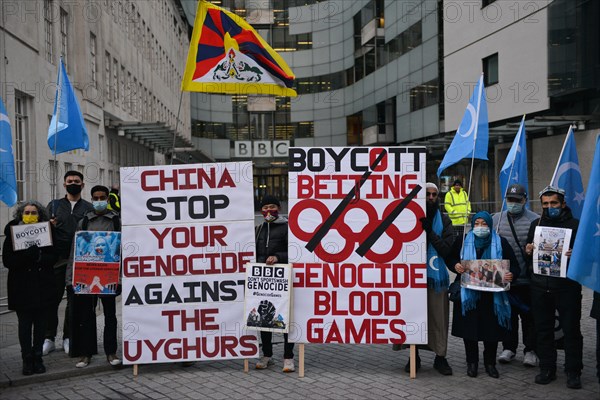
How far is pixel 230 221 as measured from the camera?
23.7 feet

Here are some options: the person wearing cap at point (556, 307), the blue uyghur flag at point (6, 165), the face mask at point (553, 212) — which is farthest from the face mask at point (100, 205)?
the face mask at point (553, 212)

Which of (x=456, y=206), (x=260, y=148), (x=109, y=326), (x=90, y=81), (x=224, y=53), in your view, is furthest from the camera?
(x=260, y=148)

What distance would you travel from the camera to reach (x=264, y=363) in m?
7.28

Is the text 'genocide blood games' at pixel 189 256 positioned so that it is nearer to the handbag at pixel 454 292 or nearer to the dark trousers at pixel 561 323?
the handbag at pixel 454 292

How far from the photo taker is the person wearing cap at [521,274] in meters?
7.05

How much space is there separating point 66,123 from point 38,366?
3364mm

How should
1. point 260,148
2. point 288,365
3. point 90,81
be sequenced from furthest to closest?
point 260,148
point 90,81
point 288,365

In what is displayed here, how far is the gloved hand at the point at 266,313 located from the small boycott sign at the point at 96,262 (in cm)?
173

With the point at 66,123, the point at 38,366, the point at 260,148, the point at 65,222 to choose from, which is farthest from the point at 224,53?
the point at 260,148

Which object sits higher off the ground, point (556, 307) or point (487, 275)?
point (487, 275)

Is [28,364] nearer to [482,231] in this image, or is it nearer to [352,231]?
[352,231]

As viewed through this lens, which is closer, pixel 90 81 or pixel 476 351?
pixel 476 351

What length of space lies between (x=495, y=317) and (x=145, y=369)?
3.97 metres

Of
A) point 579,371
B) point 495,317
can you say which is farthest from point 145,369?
point 579,371
